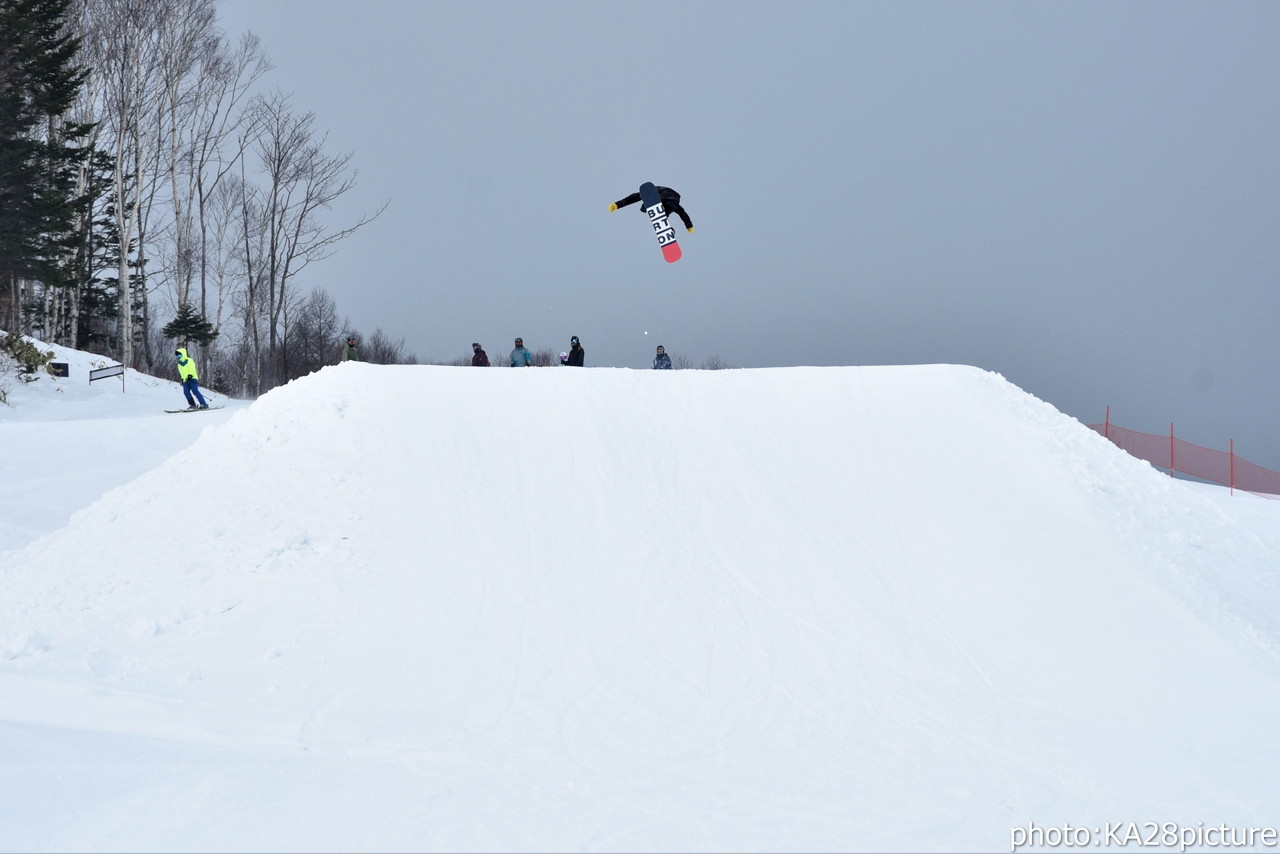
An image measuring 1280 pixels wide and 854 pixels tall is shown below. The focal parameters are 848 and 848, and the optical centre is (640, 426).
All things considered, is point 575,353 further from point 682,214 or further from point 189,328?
point 189,328

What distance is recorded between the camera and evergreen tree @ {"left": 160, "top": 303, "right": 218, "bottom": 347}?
31.5 meters

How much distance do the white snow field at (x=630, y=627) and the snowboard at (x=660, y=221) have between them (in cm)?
222

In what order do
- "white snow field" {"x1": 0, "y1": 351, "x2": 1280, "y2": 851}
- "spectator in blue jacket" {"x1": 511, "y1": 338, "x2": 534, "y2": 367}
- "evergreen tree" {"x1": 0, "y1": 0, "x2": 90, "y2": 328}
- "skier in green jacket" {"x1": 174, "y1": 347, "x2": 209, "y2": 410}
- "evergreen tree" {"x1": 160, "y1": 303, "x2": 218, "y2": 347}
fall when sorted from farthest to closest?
1. "evergreen tree" {"x1": 160, "y1": 303, "x2": 218, "y2": 347}
2. "evergreen tree" {"x1": 0, "y1": 0, "x2": 90, "y2": 328}
3. "skier in green jacket" {"x1": 174, "y1": 347, "x2": 209, "y2": 410}
4. "spectator in blue jacket" {"x1": 511, "y1": 338, "x2": 534, "y2": 367}
5. "white snow field" {"x1": 0, "y1": 351, "x2": 1280, "y2": 851}

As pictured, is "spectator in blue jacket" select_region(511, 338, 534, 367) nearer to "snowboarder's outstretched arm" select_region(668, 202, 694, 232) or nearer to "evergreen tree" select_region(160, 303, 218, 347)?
"snowboarder's outstretched arm" select_region(668, 202, 694, 232)

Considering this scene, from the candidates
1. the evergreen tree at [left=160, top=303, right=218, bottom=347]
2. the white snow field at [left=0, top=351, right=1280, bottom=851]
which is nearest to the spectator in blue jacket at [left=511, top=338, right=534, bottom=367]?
the white snow field at [left=0, top=351, right=1280, bottom=851]

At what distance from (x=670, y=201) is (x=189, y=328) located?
980 inches

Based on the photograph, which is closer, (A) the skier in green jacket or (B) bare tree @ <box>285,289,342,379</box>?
(A) the skier in green jacket

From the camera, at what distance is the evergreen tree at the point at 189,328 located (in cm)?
3148

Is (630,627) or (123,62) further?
(123,62)

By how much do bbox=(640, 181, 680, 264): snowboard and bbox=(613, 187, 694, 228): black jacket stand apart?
0.07m

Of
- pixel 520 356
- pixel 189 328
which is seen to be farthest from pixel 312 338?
pixel 520 356

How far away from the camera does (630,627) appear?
8.06 m

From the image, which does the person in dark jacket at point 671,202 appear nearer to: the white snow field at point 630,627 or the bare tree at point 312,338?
the white snow field at point 630,627

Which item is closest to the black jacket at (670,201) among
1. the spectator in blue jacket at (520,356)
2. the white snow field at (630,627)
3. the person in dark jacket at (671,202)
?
the person in dark jacket at (671,202)
